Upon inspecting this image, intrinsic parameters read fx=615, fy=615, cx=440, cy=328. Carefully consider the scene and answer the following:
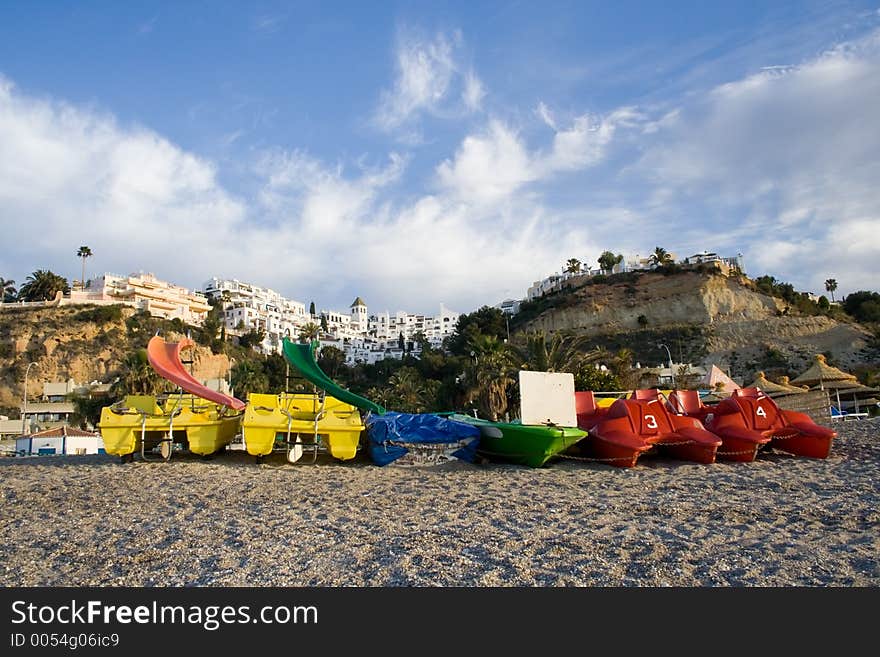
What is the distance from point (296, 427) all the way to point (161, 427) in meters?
2.71

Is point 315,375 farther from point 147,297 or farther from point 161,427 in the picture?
point 147,297

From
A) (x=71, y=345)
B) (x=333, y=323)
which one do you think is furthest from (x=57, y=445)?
(x=333, y=323)

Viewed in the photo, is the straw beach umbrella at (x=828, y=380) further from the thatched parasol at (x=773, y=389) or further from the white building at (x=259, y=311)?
the white building at (x=259, y=311)

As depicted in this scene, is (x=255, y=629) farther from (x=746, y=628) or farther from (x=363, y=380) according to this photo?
(x=363, y=380)

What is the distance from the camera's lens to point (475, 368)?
33.9m

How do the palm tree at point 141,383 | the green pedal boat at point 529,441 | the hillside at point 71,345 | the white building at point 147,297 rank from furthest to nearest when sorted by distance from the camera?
the white building at point 147,297 < the hillside at point 71,345 < the palm tree at point 141,383 < the green pedal boat at point 529,441

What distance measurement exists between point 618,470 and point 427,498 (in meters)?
4.66

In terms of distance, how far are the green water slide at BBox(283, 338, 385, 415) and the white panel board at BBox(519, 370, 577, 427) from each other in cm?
359

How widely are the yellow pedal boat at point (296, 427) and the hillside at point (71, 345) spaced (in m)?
58.1

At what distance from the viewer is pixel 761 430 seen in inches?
511

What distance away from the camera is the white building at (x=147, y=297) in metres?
78.0

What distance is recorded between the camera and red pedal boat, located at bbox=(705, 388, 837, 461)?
41.1 ft

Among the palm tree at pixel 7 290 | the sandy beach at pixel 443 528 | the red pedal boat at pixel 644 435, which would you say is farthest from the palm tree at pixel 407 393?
the palm tree at pixel 7 290

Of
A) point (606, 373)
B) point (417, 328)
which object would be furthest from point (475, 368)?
point (417, 328)
